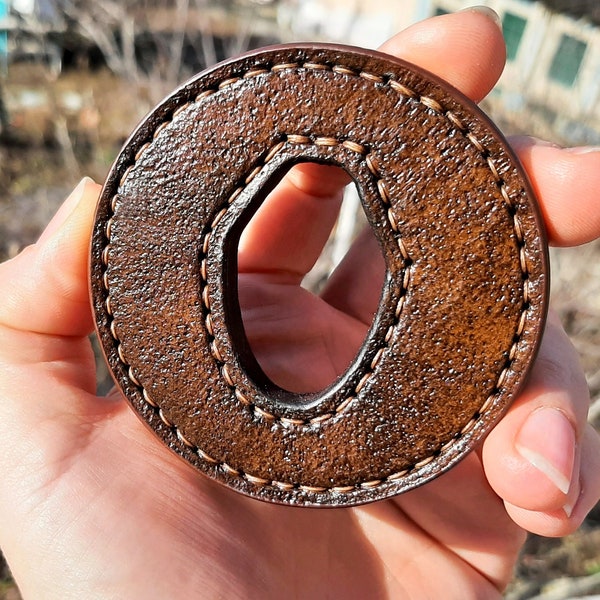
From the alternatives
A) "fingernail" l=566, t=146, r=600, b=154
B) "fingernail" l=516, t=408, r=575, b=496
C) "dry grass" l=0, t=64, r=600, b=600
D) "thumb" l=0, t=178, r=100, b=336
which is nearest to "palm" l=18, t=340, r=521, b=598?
"thumb" l=0, t=178, r=100, b=336

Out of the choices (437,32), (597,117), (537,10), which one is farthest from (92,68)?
(437,32)

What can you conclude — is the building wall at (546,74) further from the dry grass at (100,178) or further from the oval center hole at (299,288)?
the oval center hole at (299,288)

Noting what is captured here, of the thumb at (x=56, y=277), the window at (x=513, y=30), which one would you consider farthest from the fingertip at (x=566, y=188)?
the window at (x=513, y=30)

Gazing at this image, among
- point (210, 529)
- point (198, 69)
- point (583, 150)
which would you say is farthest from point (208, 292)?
point (198, 69)

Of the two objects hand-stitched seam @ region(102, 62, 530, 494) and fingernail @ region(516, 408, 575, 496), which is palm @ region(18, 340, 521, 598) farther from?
fingernail @ region(516, 408, 575, 496)

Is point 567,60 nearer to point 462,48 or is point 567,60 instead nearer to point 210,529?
point 462,48

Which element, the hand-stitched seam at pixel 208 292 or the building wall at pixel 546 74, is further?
the building wall at pixel 546 74
